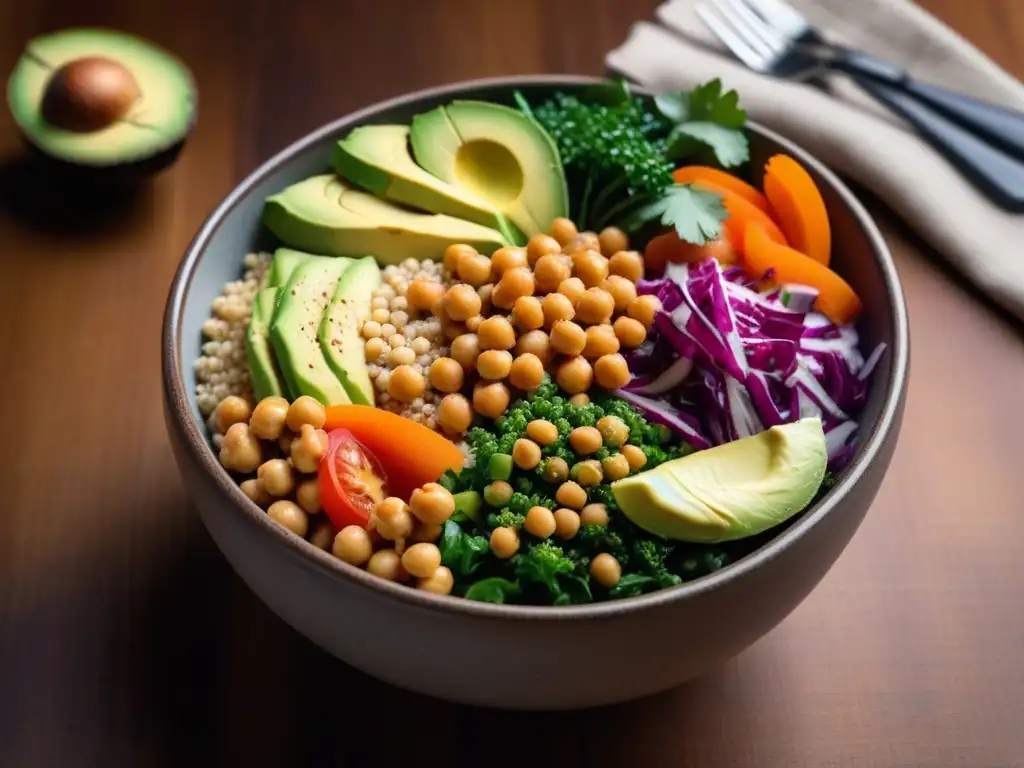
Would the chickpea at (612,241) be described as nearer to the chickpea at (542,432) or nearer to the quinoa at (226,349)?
the chickpea at (542,432)

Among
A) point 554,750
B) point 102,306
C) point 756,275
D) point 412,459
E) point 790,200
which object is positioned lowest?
point 554,750

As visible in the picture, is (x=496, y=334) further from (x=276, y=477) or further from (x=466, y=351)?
(x=276, y=477)

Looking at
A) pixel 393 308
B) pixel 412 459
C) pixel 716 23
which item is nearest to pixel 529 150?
pixel 393 308

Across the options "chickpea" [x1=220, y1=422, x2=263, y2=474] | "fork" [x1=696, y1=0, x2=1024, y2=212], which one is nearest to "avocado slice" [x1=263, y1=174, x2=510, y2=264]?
"chickpea" [x1=220, y1=422, x2=263, y2=474]

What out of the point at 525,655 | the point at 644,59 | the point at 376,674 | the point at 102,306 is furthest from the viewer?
the point at 644,59

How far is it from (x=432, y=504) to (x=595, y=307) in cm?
35

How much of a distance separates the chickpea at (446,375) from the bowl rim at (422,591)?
26cm

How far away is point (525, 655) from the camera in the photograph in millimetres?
1077

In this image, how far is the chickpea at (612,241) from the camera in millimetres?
1482

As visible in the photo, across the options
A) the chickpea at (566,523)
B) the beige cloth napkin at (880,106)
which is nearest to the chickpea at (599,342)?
the chickpea at (566,523)

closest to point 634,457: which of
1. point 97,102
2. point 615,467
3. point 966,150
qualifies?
point 615,467

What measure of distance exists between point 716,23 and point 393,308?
0.99 m

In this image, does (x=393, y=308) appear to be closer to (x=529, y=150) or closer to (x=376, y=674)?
(x=529, y=150)

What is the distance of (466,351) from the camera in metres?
1.32
